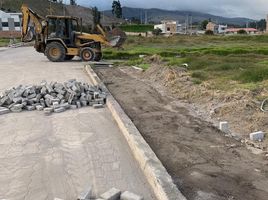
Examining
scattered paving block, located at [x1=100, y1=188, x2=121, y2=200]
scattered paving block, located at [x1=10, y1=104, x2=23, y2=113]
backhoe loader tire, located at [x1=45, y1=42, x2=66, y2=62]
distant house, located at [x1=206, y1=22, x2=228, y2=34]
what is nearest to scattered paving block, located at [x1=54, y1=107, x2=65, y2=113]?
scattered paving block, located at [x1=10, y1=104, x2=23, y2=113]

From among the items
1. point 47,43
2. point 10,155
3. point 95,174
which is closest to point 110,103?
point 10,155

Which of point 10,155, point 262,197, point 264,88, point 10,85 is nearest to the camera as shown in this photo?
point 262,197

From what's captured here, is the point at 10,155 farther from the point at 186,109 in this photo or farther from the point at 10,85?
the point at 10,85

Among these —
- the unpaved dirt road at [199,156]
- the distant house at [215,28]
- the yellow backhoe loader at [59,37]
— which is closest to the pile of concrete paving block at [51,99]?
the unpaved dirt road at [199,156]

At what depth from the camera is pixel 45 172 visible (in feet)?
19.4

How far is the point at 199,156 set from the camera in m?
6.57

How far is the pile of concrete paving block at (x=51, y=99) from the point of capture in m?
10.1

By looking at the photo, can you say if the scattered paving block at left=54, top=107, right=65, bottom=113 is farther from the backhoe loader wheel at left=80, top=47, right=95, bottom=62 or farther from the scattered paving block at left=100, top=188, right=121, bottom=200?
the backhoe loader wheel at left=80, top=47, right=95, bottom=62

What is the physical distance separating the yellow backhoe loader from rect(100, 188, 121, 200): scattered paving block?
62.5 ft

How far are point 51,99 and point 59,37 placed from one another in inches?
541

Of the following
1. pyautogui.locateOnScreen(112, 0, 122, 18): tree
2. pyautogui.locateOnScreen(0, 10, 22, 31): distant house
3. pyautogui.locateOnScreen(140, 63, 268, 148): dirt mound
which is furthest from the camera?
pyautogui.locateOnScreen(112, 0, 122, 18): tree

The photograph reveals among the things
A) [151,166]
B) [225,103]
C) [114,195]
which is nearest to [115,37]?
[225,103]

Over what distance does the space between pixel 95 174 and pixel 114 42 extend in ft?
69.4

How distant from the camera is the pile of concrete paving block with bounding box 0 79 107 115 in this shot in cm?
1008
